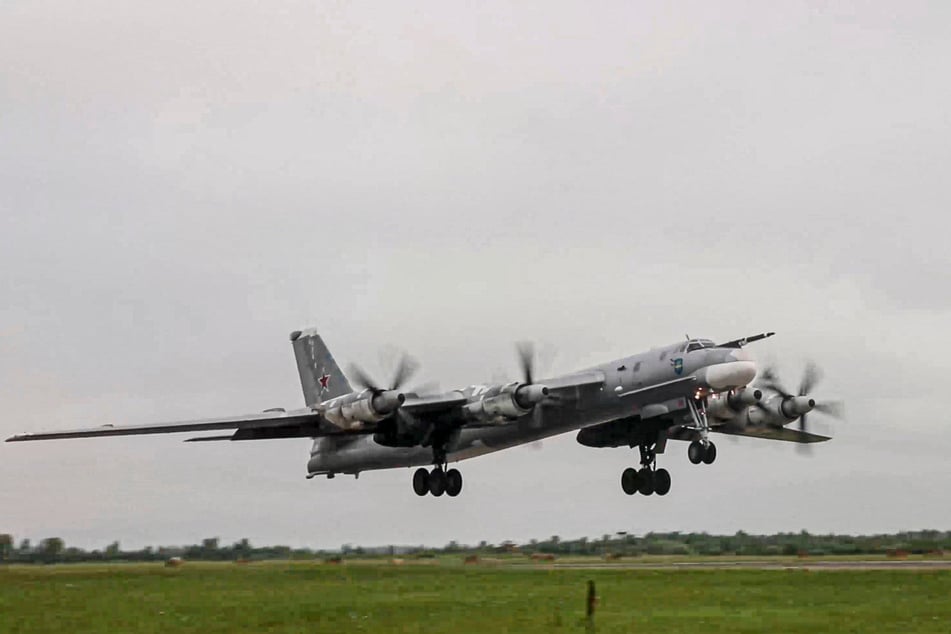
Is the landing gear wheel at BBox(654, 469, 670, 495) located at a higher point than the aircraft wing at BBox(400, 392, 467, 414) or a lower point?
lower

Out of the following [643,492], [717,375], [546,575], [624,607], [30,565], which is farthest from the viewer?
[643,492]

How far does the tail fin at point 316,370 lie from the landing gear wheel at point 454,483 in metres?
7.21

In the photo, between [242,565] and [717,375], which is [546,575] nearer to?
[717,375]

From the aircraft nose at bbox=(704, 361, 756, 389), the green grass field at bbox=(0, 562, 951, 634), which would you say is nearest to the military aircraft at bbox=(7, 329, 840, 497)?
the aircraft nose at bbox=(704, 361, 756, 389)

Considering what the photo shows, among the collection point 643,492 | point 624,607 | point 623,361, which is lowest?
point 624,607

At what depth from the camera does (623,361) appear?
1566 inches

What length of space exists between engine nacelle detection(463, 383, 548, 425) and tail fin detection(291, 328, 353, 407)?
33.7ft

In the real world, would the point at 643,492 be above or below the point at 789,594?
above

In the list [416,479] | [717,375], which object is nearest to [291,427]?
[416,479]

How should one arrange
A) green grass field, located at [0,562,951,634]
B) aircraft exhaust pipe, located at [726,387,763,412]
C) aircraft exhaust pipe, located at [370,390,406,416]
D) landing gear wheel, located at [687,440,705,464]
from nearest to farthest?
green grass field, located at [0,562,951,634]
landing gear wheel, located at [687,440,705,464]
aircraft exhaust pipe, located at [370,390,406,416]
aircraft exhaust pipe, located at [726,387,763,412]

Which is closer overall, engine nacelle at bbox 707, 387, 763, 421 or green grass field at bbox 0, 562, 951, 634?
green grass field at bbox 0, 562, 951, 634

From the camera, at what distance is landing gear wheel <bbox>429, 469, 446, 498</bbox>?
4419cm

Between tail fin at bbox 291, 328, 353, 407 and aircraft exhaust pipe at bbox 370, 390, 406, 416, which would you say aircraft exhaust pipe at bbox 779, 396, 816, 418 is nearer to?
aircraft exhaust pipe at bbox 370, 390, 406, 416

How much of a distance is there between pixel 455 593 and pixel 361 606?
129 inches
